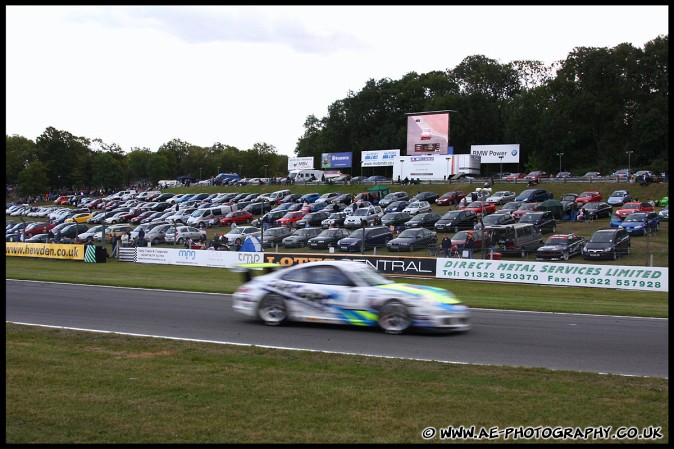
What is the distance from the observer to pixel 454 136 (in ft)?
338

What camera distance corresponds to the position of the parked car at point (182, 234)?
4360 centimetres

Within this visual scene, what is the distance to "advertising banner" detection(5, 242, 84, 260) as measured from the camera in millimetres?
40594

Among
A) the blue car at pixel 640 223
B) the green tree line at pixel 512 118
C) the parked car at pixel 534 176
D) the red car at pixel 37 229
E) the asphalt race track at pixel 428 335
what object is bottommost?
the asphalt race track at pixel 428 335

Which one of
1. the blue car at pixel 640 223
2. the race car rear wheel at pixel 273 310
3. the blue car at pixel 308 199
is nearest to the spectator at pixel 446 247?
the blue car at pixel 640 223

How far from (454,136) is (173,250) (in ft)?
235

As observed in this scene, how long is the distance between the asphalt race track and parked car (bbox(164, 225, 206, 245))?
2423 cm

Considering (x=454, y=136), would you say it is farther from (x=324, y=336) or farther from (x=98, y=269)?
(x=324, y=336)

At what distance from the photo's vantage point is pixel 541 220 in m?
38.6

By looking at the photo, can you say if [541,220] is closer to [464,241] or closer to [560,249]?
[464,241]

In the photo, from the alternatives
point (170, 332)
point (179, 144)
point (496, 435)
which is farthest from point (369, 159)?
point (179, 144)

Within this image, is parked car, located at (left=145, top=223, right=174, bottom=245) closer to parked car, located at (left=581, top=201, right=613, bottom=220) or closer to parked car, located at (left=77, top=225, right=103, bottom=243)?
parked car, located at (left=77, top=225, right=103, bottom=243)

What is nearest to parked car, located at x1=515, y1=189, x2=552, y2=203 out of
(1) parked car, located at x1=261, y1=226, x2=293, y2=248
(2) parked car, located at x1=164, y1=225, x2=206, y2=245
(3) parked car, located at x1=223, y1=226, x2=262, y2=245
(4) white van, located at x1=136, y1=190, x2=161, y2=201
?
(1) parked car, located at x1=261, y1=226, x2=293, y2=248

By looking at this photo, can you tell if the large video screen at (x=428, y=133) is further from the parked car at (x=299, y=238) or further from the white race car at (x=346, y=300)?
the white race car at (x=346, y=300)

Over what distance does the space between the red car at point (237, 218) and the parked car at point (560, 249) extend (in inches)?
1126
